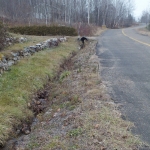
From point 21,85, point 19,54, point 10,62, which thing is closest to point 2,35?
point 19,54

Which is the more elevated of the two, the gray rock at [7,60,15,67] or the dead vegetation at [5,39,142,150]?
the gray rock at [7,60,15,67]

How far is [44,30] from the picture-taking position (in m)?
17.7

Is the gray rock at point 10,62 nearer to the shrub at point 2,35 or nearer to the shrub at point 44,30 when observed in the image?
the shrub at point 2,35

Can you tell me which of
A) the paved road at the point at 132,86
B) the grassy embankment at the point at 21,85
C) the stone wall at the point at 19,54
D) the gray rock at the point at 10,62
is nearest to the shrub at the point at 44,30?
the stone wall at the point at 19,54

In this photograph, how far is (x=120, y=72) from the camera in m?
6.74

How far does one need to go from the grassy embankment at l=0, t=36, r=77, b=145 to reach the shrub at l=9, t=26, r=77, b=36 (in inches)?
336

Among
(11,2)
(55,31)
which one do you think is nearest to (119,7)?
(11,2)

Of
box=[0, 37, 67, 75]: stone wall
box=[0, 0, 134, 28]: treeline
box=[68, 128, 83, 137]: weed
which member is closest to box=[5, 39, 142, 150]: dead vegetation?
box=[68, 128, 83, 137]: weed

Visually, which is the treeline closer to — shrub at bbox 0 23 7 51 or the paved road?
shrub at bbox 0 23 7 51

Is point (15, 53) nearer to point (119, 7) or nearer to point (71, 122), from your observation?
point (71, 122)

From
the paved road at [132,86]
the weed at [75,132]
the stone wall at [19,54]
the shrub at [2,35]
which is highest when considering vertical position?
the shrub at [2,35]

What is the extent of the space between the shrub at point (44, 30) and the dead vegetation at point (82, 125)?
12.9 m

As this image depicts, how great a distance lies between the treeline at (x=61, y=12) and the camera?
97.5 ft

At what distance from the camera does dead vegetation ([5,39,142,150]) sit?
10.0 ft
